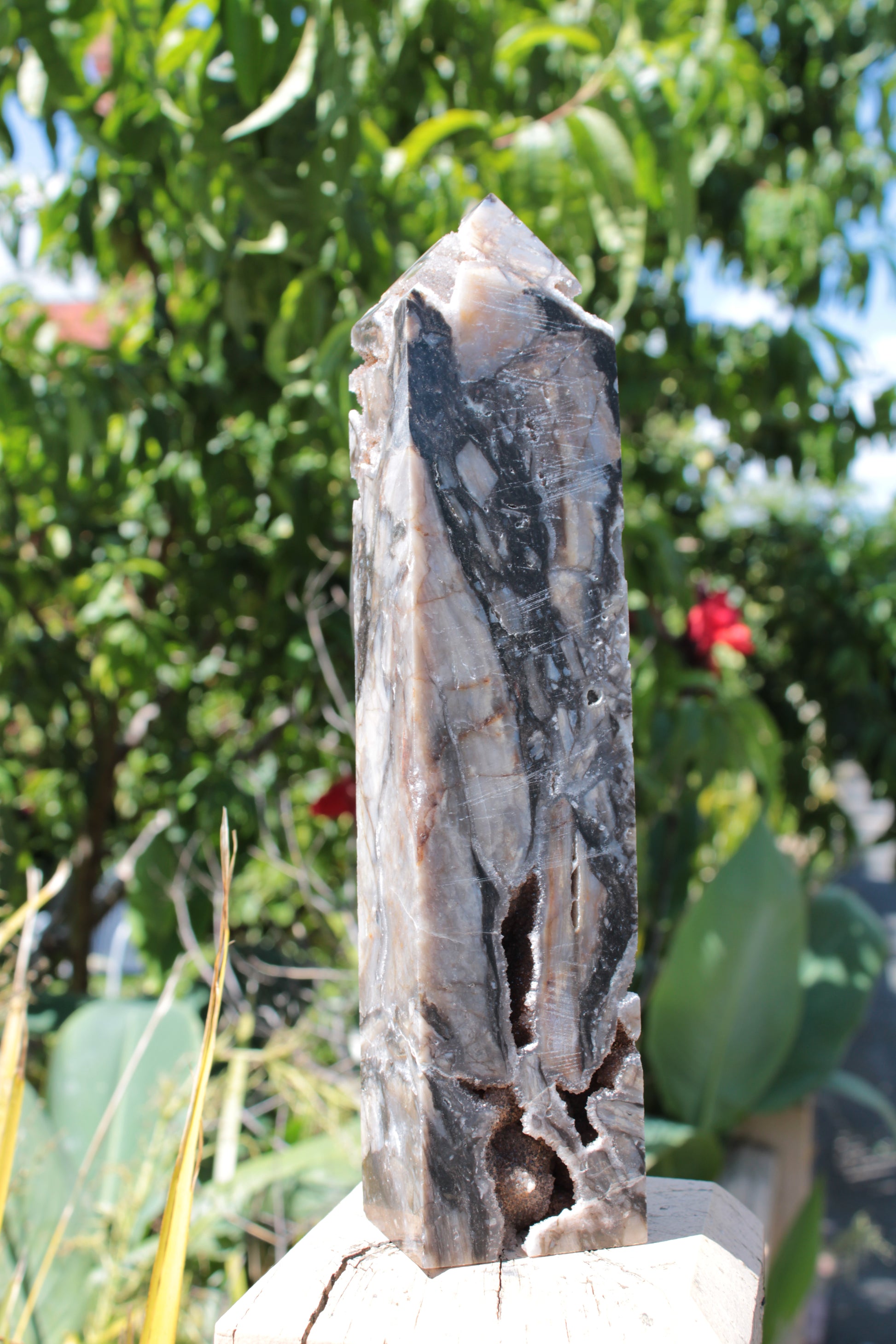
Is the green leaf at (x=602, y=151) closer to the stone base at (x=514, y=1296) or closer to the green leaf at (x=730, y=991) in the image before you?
the stone base at (x=514, y=1296)

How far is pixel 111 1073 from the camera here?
1.75 meters

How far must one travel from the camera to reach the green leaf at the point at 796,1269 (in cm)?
198

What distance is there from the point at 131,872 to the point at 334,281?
146cm

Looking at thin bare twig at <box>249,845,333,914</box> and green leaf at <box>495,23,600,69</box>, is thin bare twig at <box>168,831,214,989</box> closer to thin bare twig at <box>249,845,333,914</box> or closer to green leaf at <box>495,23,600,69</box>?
thin bare twig at <box>249,845,333,914</box>

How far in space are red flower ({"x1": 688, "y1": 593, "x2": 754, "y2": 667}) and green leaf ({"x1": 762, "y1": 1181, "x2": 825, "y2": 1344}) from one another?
1.18 m

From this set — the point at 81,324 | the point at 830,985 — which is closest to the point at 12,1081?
the point at 830,985

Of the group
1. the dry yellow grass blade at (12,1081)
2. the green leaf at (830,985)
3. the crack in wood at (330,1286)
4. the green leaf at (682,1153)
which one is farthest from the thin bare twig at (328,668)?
the green leaf at (830,985)

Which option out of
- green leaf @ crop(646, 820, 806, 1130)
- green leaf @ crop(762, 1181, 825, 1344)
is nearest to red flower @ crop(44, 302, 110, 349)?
green leaf @ crop(646, 820, 806, 1130)

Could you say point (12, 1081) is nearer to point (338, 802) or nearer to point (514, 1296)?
point (514, 1296)

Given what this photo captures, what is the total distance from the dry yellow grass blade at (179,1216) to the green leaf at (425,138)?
1.14 meters

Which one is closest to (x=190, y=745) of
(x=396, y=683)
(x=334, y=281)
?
(x=334, y=281)

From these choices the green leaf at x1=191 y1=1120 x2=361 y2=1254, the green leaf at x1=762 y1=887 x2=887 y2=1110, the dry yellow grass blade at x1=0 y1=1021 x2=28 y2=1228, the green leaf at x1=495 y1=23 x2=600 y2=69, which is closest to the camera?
the dry yellow grass blade at x1=0 y1=1021 x2=28 y2=1228

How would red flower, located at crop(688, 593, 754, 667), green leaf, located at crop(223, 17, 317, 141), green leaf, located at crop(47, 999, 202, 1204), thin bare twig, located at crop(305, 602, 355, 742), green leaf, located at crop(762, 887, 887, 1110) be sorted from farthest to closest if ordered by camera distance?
green leaf, located at crop(762, 887, 887, 1110), red flower, located at crop(688, 593, 754, 667), thin bare twig, located at crop(305, 602, 355, 742), green leaf, located at crop(47, 999, 202, 1204), green leaf, located at crop(223, 17, 317, 141)

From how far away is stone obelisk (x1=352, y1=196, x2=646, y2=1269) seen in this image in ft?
2.09
